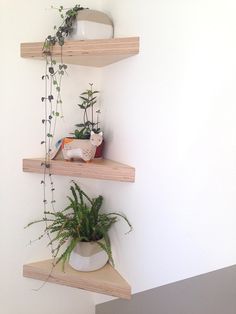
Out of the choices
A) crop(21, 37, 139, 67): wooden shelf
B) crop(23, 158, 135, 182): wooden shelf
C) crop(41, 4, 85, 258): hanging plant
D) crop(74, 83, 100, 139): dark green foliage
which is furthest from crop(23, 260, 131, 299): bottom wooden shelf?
crop(21, 37, 139, 67): wooden shelf

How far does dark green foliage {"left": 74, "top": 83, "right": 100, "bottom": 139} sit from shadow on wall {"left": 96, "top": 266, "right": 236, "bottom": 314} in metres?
0.67

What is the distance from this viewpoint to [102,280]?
3.73 feet

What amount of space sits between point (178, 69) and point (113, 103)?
41 cm

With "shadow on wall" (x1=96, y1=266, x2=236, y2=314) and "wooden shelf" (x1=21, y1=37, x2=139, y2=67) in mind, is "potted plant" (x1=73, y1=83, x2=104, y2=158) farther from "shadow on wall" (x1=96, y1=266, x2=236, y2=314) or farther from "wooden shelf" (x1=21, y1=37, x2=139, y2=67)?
"shadow on wall" (x1=96, y1=266, x2=236, y2=314)

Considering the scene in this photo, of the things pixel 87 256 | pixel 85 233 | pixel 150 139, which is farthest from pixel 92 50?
pixel 87 256

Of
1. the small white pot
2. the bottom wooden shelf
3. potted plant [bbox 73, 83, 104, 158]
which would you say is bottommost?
the bottom wooden shelf

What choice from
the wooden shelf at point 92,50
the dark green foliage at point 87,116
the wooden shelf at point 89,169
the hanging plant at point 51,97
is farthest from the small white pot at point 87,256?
the wooden shelf at point 92,50

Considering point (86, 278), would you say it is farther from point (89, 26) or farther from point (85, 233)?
point (89, 26)

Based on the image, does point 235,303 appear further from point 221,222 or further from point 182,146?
point 182,146

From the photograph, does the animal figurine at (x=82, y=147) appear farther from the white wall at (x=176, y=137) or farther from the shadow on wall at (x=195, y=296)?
the shadow on wall at (x=195, y=296)

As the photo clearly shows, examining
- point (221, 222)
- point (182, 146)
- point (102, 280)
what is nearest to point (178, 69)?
point (182, 146)

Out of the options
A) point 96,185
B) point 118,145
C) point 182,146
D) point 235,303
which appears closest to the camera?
point 235,303

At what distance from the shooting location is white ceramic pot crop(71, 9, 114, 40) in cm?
109

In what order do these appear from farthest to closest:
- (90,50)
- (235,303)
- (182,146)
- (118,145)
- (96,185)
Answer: (96,185) → (118,145) → (90,50) → (182,146) → (235,303)
